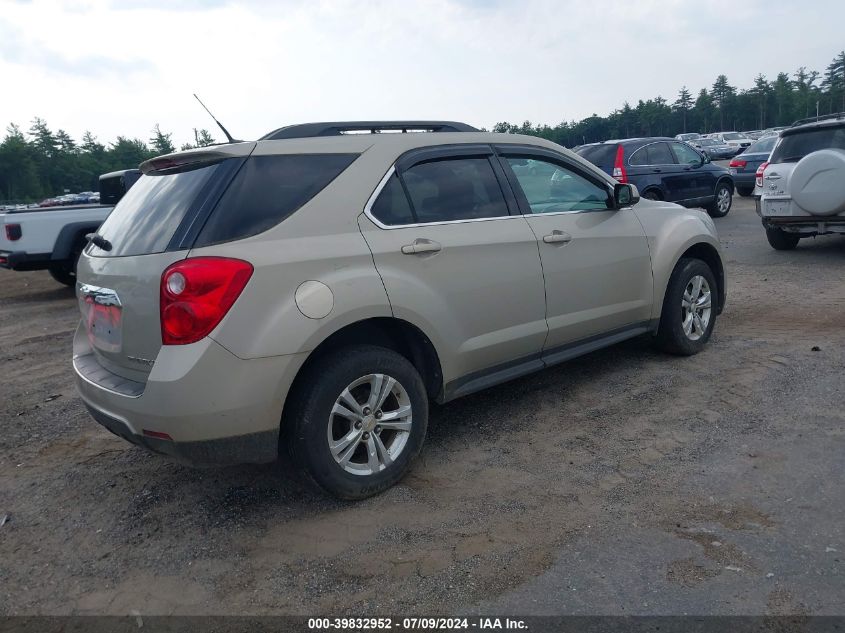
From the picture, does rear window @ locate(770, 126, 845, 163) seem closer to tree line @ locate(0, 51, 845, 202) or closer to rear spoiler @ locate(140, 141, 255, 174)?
rear spoiler @ locate(140, 141, 255, 174)

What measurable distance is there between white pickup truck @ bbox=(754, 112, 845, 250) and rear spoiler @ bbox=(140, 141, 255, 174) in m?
7.42

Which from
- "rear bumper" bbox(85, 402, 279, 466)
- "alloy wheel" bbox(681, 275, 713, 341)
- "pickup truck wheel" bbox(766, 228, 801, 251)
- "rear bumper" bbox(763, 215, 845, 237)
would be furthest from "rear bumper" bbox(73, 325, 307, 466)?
"pickup truck wheel" bbox(766, 228, 801, 251)

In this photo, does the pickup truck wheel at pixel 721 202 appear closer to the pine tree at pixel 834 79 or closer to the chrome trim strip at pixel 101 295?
the chrome trim strip at pixel 101 295

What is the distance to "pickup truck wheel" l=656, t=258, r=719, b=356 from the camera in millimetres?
5219

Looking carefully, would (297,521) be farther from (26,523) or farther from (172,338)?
(26,523)

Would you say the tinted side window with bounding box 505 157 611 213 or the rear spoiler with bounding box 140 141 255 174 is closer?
the rear spoiler with bounding box 140 141 255 174

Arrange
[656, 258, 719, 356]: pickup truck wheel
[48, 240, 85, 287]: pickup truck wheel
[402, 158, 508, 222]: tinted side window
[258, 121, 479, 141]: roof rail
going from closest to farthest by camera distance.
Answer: [258, 121, 479, 141]: roof rail, [402, 158, 508, 222]: tinted side window, [656, 258, 719, 356]: pickup truck wheel, [48, 240, 85, 287]: pickup truck wheel

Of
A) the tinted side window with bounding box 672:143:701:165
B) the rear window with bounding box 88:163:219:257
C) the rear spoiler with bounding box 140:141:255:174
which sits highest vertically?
the rear spoiler with bounding box 140:141:255:174

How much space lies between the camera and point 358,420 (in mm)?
3359

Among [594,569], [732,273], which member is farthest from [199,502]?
[732,273]

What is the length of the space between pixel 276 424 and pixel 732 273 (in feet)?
24.7

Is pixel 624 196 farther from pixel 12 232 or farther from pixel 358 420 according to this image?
pixel 12 232

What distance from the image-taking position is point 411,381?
3.54 m

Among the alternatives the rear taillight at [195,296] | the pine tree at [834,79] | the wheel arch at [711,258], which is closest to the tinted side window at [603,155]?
the wheel arch at [711,258]
